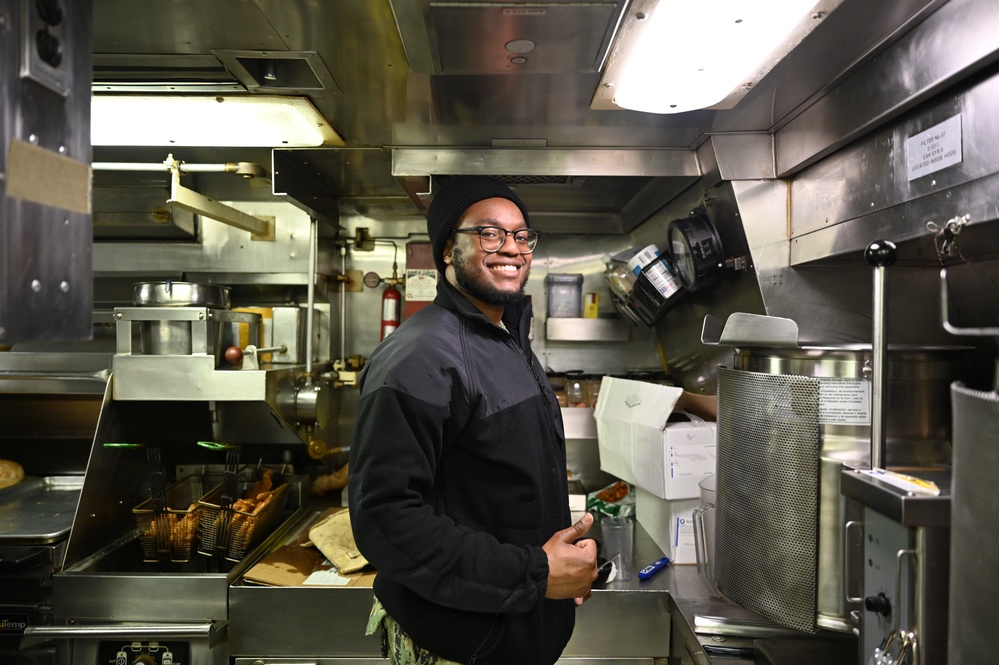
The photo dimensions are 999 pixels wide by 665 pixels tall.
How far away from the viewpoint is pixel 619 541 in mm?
1907

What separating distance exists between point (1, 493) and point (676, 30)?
261 centimetres

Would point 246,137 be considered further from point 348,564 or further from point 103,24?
point 348,564

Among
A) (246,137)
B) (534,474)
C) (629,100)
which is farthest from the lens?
(246,137)

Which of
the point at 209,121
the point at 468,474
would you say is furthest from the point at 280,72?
the point at 468,474

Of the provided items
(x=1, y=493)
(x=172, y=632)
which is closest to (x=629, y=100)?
(x=172, y=632)

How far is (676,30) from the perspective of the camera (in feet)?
3.54

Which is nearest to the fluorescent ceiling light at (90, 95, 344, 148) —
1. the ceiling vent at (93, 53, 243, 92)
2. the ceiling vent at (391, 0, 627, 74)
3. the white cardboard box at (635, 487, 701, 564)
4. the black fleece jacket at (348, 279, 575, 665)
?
the ceiling vent at (93, 53, 243, 92)

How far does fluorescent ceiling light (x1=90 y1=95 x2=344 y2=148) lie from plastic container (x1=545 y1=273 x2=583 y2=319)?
1.27m

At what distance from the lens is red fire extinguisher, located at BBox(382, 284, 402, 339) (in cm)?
278

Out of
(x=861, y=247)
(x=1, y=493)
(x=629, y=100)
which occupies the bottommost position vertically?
(x=1, y=493)

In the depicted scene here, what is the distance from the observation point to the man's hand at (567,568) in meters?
1.16

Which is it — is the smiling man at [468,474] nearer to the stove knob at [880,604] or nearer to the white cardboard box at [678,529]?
the stove knob at [880,604]

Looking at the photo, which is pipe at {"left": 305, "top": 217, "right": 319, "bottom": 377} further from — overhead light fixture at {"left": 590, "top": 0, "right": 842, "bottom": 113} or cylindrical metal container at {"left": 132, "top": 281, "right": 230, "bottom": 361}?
overhead light fixture at {"left": 590, "top": 0, "right": 842, "bottom": 113}

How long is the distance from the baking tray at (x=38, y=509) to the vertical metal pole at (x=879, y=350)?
6.95ft
